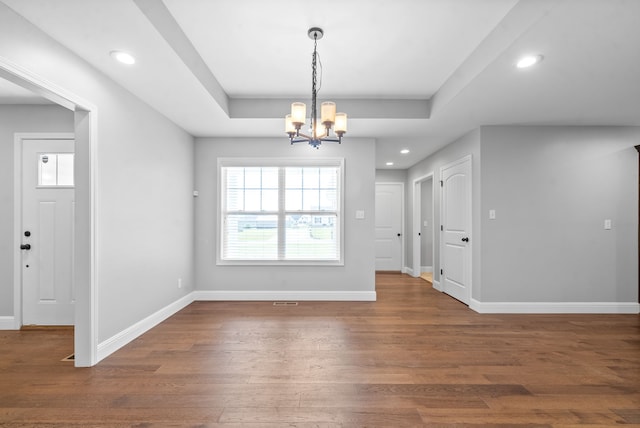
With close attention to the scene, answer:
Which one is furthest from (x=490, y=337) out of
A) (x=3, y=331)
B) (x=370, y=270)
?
(x=3, y=331)

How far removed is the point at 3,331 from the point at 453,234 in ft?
19.3

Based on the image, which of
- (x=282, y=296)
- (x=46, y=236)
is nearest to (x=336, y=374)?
(x=282, y=296)

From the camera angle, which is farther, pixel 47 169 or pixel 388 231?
pixel 388 231

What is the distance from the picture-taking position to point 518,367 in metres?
2.54

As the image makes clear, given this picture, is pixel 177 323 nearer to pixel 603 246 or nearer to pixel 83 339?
pixel 83 339

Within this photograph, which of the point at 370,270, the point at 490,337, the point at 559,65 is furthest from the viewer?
the point at 370,270

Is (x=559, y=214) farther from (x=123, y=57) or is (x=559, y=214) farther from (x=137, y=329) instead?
(x=137, y=329)

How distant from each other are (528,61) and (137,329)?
437 cm

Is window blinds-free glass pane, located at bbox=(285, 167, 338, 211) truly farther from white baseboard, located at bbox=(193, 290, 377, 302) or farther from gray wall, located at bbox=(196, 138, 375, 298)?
white baseboard, located at bbox=(193, 290, 377, 302)

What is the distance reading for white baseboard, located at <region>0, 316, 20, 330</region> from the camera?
11.2 feet

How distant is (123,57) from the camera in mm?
2361

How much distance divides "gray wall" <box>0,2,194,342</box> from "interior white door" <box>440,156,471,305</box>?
4.07 m

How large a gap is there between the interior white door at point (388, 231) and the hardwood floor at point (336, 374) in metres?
3.51

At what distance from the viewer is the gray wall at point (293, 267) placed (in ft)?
15.1
